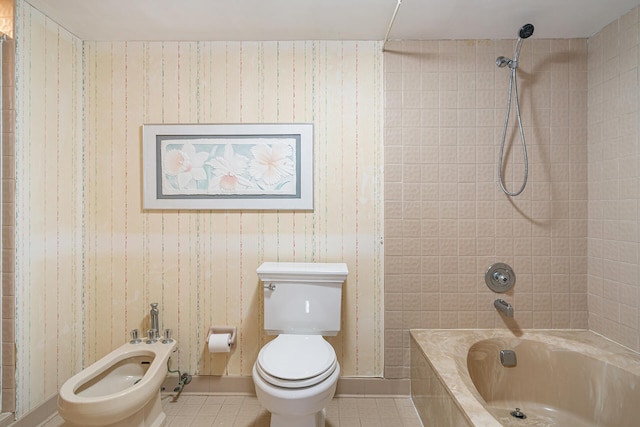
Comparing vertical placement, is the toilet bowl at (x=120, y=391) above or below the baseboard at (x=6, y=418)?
above

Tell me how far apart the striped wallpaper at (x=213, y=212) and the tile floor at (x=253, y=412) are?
6.3 inches

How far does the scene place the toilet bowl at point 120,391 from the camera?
53.6 inches

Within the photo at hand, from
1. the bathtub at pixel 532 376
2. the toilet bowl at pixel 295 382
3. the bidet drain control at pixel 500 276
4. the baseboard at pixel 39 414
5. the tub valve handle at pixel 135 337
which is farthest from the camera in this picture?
the bidet drain control at pixel 500 276

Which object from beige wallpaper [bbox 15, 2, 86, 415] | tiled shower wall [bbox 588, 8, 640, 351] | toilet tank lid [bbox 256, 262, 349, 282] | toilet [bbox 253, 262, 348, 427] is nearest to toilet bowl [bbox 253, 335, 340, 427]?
toilet [bbox 253, 262, 348, 427]

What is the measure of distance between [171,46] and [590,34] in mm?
2495

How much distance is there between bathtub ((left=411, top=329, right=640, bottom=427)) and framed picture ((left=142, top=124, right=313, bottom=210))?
112 centimetres

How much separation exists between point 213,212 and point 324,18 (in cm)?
128

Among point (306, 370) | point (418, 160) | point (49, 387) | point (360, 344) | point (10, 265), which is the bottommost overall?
point (49, 387)

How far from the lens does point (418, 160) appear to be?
6.51 feet

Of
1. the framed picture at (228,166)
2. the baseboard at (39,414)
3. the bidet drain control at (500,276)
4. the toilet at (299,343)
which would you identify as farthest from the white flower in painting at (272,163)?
the baseboard at (39,414)

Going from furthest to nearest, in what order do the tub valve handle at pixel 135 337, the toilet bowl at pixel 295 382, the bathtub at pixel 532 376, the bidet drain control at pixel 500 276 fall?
the bidet drain control at pixel 500 276, the tub valve handle at pixel 135 337, the bathtub at pixel 532 376, the toilet bowl at pixel 295 382

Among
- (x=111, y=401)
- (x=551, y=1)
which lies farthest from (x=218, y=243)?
(x=551, y=1)

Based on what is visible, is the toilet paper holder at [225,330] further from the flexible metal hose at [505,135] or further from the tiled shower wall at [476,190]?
the flexible metal hose at [505,135]

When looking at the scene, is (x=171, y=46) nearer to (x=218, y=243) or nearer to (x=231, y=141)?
(x=231, y=141)
